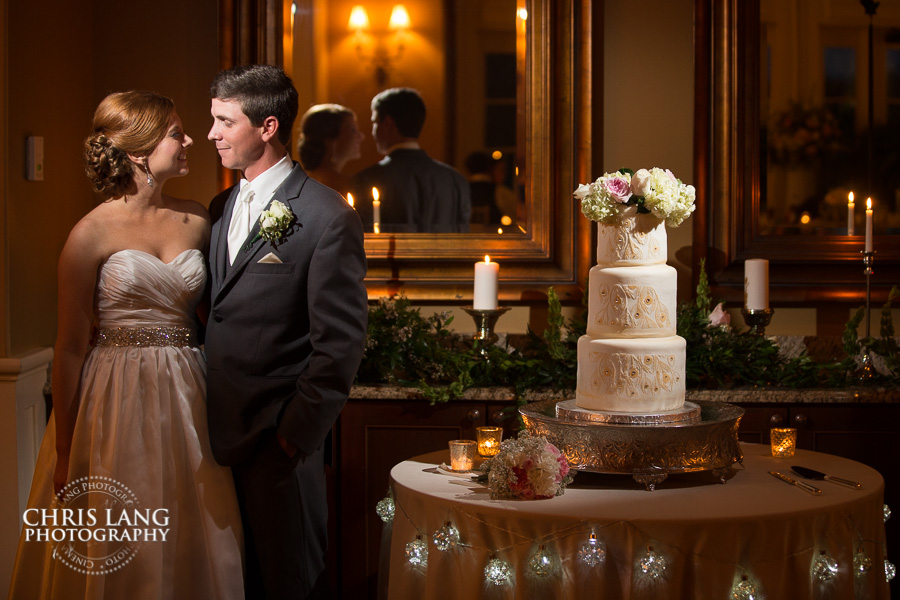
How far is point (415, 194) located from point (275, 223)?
146cm

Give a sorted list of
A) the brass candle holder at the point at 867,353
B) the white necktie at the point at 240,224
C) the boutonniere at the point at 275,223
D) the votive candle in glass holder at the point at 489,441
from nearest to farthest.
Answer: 1. the boutonniere at the point at 275,223
2. the white necktie at the point at 240,224
3. the votive candle in glass holder at the point at 489,441
4. the brass candle holder at the point at 867,353

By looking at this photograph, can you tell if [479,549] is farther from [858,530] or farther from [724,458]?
[858,530]

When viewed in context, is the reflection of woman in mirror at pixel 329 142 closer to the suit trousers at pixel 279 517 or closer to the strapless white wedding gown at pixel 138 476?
the strapless white wedding gown at pixel 138 476

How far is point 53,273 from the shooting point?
3594 mm

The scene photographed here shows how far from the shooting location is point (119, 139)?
8.03 ft

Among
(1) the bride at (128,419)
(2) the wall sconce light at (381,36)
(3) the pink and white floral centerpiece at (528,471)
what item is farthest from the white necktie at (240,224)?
(2) the wall sconce light at (381,36)

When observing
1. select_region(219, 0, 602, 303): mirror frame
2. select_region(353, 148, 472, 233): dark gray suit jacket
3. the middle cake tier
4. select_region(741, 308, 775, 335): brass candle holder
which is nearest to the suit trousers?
the middle cake tier

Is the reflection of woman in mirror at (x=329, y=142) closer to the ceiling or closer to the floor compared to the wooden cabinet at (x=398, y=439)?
closer to the ceiling

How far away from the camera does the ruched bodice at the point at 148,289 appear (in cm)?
238

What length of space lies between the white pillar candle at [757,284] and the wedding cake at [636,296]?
1.16m

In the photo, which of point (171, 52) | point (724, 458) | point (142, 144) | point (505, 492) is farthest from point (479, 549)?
point (171, 52)

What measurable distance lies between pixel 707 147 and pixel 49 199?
270 centimetres

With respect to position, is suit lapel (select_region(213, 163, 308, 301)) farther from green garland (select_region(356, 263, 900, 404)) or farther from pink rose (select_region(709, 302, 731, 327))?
pink rose (select_region(709, 302, 731, 327))

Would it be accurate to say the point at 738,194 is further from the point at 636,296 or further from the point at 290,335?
the point at 290,335
